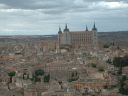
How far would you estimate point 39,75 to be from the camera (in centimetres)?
4078

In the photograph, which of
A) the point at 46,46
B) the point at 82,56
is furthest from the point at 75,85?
the point at 46,46

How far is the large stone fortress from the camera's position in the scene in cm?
6700

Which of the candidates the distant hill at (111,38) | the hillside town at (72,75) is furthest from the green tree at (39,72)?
the distant hill at (111,38)

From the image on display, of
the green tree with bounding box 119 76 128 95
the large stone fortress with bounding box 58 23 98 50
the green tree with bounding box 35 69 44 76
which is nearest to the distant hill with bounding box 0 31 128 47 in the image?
the large stone fortress with bounding box 58 23 98 50

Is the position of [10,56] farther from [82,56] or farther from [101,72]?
[101,72]

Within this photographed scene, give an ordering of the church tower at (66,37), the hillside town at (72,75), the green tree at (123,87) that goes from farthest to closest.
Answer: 1. the church tower at (66,37)
2. the hillside town at (72,75)
3. the green tree at (123,87)

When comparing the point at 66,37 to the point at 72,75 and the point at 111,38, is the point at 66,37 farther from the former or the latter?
the point at 111,38

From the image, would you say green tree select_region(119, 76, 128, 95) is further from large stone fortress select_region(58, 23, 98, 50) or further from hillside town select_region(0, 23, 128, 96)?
large stone fortress select_region(58, 23, 98, 50)

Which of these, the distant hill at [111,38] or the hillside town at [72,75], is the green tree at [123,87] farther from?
the distant hill at [111,38]

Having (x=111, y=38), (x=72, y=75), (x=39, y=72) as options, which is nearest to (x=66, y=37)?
(x=39, y=72)

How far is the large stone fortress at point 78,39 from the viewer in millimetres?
67000

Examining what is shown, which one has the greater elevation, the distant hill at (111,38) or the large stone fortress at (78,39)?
the large stone fortress at (78,39)

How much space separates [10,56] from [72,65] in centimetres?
1932

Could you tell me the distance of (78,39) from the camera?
6819cm
